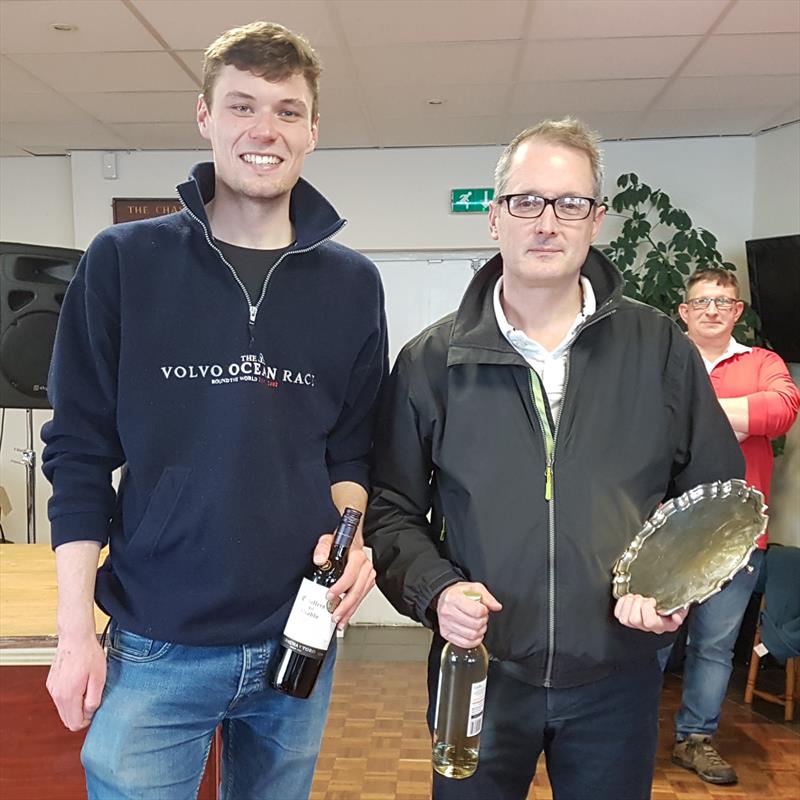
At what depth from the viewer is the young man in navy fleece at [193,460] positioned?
1.19 metres

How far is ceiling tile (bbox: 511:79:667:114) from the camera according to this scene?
141 inches

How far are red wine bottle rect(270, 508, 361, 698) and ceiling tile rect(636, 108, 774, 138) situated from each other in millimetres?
3462

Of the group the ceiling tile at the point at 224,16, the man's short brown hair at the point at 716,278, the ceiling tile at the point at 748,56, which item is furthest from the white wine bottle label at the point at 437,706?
the ceiling tile at the point at 748,56

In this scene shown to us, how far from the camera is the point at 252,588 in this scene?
3.96ft

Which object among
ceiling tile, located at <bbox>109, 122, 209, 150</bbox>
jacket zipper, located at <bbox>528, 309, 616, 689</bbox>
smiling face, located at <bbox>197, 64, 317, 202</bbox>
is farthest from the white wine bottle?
ceiling tile, located at <bbox>109, 122, 209, 150</bbox>

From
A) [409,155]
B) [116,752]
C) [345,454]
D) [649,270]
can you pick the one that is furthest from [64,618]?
[409,155]

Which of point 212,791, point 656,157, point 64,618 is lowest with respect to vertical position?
point 212,791

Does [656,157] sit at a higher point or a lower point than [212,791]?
higher

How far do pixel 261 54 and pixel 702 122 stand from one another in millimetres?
3616

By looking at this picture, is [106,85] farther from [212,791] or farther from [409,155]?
[212,791]

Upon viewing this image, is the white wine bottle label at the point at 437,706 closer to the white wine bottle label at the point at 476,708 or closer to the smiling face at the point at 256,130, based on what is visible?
the white wine bottle label at the point at 476,708

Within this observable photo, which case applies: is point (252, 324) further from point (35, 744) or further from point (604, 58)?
point (604, 58)

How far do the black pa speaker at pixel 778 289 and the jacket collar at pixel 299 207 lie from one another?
3191 mm

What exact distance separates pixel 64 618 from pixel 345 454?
1.67 ft
